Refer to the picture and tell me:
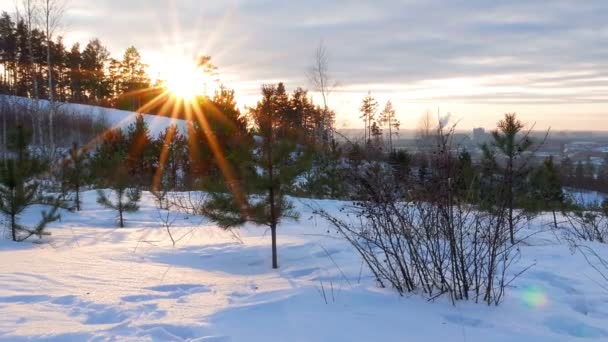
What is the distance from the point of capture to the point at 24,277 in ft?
15.5

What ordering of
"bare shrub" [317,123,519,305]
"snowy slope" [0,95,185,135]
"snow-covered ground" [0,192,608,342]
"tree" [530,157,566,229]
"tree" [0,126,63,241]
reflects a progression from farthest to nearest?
1. "snowy slope" [0,95,185,135]
2. "tree" [530,157,566,229]
3. "tree" [0,126,63,241]
4. "bare shrub" [317,123,519,305]
5. "snow-covered ground" [0,192,608,342]

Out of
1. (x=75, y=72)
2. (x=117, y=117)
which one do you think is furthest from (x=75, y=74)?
(x=117, y=117)

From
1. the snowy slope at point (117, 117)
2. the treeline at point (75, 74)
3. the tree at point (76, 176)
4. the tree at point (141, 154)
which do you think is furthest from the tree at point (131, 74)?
the tree at point (76, 176)

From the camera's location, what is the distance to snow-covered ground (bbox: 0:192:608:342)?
3.22m

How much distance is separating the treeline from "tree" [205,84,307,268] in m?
35.6

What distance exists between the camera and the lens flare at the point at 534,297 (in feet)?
12.6

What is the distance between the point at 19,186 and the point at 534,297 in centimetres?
830

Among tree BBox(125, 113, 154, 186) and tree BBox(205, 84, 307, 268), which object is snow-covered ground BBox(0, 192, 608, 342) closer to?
tree BBox(205, 84, 307, 268)

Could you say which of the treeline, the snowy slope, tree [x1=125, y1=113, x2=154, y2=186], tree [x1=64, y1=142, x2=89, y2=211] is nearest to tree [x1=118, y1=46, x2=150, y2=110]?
the treeline

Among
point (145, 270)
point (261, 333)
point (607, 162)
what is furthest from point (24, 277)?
point (607, 162)

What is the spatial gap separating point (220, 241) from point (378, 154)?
468 cm

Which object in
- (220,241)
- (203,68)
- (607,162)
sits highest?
(203,68)

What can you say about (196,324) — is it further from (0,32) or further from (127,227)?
(0,32)

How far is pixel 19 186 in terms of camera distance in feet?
26.9
